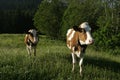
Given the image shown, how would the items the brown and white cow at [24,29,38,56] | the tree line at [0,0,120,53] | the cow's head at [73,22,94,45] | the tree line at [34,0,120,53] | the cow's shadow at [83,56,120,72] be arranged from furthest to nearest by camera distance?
the tree line at [0,0,120,53] → the tree line at [34,0,120,53] → the brown and white cow at [24,29,38,56] → the cow's shadow at [83,56,120,72] → the cow's head at [73,22,94,45]

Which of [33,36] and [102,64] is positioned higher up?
[33,36]

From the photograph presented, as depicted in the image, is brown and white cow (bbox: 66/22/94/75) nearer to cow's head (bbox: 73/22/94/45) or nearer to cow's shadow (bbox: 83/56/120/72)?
cow's head (bbox: 73/22/94/45)

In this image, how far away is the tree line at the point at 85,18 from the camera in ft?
135

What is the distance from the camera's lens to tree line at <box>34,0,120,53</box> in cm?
4122

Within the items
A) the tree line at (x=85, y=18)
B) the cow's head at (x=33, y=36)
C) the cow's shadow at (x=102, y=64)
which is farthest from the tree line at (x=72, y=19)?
the cow's head at (x=33, y=36)

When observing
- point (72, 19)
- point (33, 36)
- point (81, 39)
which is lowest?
point (72, 19)

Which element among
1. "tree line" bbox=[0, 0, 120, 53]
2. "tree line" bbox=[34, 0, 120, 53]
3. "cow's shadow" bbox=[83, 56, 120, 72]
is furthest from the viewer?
"tree line" bbox=[0, 0, 120, 53]

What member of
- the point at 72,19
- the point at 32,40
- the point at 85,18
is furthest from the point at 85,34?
the point at 72,19

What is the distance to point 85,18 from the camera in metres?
61.3

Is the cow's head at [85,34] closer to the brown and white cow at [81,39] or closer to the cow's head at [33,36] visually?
the brown and white cow at [81,39]

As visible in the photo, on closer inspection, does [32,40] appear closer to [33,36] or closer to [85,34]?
[33,36]

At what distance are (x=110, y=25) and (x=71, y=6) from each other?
74.5 feet

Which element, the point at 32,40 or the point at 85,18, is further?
the point at 85,18

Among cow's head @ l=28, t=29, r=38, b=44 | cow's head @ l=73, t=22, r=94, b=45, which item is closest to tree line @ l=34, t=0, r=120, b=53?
cow's head @ l=73, t=22, r=94, b=45
